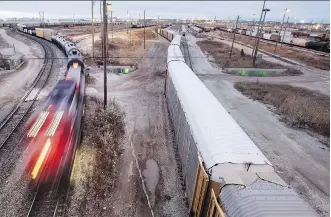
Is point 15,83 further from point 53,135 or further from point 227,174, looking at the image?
point 227,174

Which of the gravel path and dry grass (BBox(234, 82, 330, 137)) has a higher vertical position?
dry grass (BBox(234, 82, 330, 137))

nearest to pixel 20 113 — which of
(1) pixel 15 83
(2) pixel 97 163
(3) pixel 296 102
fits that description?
(1) pixel 15 83

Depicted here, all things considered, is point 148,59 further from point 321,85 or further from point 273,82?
point 321,85

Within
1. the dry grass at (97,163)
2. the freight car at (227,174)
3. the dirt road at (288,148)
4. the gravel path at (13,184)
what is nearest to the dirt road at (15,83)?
the gravel path at (13,184)

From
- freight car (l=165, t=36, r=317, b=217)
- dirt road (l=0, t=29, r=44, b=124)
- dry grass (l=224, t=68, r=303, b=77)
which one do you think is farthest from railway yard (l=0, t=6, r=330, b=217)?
dry grass (l=224, t=68, r=303, b=77)

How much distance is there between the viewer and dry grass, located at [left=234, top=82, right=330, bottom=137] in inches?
795

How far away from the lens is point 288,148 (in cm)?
1670

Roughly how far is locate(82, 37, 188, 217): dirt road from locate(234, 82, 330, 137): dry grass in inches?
416

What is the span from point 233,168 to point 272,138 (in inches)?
465

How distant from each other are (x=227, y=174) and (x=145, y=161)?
782 cm

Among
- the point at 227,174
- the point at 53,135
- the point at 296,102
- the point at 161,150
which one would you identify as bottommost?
the point at 161,150

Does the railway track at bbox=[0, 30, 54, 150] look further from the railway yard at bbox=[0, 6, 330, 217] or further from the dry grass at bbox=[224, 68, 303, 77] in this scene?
the dry grass at bbox=[224, 68, 303, 77]

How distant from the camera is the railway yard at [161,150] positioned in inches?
308

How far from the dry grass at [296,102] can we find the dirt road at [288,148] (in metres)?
1.19
